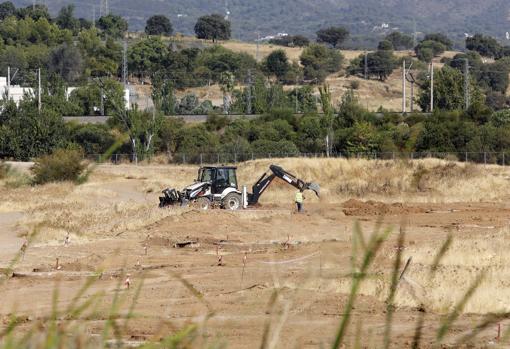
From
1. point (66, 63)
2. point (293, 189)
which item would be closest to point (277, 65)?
point (66, 63)

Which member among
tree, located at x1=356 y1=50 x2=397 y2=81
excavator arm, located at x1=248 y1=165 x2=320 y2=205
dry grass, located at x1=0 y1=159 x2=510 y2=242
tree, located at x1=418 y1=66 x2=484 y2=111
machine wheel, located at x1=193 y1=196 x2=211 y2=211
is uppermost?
tree, located at x1=356 y1=50 x2=397 y2=81

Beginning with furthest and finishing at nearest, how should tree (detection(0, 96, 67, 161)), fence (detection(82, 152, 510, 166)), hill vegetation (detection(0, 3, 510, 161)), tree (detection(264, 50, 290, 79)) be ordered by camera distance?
1. tree (detection(264, 50, 290, 79))
2. tree (detection(0, 96, 67, 161))
3. hill vegetation (detection(0, 3, 510, 161))
4. fence (detection(82, 152, 510, 166))

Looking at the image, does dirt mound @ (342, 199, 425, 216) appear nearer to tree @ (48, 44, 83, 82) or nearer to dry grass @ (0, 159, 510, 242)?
dry grass @ (0, 159, 510, 242)

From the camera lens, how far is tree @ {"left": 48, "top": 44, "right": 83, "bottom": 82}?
510 feet

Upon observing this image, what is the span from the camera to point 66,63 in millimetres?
156000

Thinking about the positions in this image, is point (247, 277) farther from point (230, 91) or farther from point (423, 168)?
point (230, 91)

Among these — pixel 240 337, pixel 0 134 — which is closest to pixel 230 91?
pixel 0 134

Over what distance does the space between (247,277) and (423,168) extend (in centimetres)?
4045

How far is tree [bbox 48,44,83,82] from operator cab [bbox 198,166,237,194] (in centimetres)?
11115

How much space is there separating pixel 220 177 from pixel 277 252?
14.2 m

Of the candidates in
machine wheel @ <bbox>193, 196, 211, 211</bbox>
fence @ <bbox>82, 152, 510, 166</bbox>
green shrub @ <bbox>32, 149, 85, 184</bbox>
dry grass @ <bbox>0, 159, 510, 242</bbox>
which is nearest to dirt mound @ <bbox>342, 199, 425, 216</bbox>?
dry grass @ <bbox>0, 159, 510, 242</bbox>

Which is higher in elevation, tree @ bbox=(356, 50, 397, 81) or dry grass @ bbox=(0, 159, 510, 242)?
tree @ bbox=(356, 50, 397, 81)

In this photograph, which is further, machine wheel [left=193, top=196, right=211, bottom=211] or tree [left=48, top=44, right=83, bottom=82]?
tree [left=48, top=44, right=83, bottom=82]

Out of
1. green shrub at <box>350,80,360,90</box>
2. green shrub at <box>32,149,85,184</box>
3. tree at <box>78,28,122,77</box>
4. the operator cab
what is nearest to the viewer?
the operator cab
